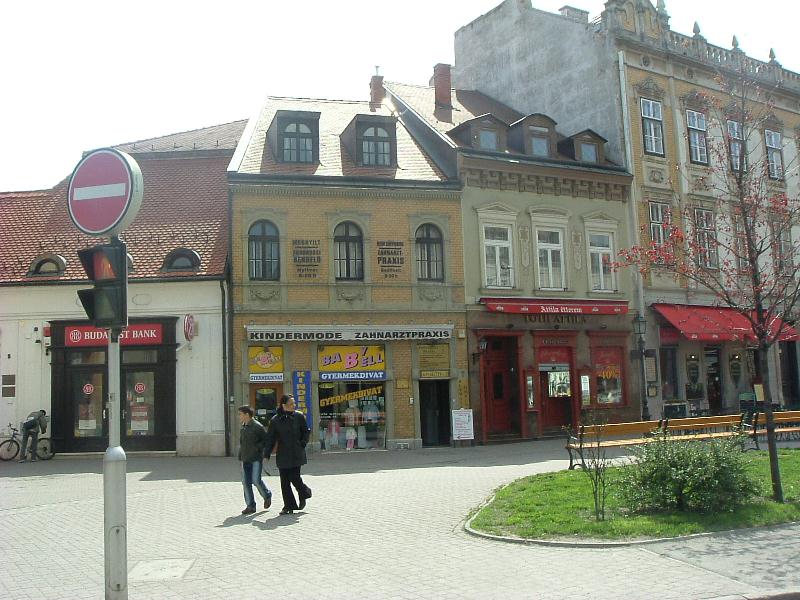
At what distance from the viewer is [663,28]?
96.2 ft

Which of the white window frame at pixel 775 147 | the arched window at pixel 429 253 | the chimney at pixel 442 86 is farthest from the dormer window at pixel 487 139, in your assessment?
the white window frame at pixel 775 147

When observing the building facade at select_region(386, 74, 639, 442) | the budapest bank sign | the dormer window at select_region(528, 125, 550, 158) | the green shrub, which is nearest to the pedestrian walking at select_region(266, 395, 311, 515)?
the green shrub

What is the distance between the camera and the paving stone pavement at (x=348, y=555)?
24.7ft

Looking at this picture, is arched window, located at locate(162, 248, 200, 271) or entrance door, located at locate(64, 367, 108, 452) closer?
entrance door, located at locate(64, 367, 108, 452)

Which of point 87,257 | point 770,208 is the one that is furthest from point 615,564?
point 770,208

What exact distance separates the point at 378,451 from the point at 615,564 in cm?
1446

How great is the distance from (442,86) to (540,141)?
4581 millimetres

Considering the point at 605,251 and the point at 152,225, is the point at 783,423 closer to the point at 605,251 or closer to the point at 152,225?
the point at 605,251

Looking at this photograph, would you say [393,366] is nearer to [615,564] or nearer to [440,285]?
[440,285]

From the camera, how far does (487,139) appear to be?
84.9ft

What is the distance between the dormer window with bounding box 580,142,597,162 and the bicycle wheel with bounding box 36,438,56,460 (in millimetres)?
18610

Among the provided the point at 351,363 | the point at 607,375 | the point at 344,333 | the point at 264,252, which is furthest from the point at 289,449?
the point at 607,375

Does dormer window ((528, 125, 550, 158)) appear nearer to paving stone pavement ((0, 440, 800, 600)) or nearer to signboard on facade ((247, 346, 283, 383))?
signboard on facade ((247, 346, 283, 383))

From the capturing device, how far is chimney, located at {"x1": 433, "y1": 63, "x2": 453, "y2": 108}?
2917 cm
